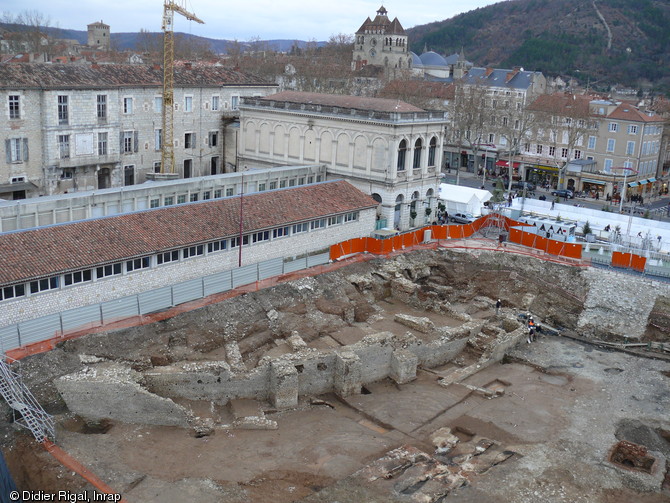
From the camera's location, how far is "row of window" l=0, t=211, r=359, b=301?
3097 cm

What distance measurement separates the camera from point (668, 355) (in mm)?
39125

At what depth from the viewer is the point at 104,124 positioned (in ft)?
171

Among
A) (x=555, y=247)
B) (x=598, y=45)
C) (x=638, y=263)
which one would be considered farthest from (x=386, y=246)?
(x=598, y=45)

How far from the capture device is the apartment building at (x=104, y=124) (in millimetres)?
47312

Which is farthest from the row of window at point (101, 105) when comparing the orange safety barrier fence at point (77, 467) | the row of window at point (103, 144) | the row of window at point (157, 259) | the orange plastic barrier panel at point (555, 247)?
the orange plastic barrier panel at point (555, 247)

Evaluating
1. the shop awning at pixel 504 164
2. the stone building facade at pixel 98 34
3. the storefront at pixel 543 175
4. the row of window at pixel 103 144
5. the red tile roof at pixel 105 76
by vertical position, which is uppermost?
the stone building facade at pixel 98 34

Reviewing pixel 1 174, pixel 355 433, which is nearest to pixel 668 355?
pixel 355 433

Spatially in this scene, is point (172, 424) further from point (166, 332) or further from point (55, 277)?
point (55, 277)

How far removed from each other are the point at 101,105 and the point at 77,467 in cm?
3475

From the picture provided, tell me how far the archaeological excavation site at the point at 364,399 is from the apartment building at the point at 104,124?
69.9 ft

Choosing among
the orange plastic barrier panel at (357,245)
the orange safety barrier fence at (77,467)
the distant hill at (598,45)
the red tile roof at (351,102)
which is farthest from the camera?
the distant hill at (598,45)

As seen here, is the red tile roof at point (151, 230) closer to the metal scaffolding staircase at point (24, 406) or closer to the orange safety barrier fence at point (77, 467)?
the metal scaffolding staircase at point (24, 406)

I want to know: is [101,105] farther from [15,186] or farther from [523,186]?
[523,186]

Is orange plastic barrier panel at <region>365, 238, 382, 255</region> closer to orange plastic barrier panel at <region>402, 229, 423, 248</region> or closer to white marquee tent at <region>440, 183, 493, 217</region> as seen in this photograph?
orange plastic barrier panel at <region>402, 229, 423, 248</region>
